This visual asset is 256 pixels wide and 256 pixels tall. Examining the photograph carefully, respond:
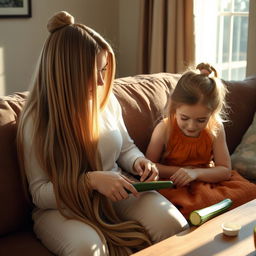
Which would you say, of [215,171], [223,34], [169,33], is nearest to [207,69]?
[215,171]

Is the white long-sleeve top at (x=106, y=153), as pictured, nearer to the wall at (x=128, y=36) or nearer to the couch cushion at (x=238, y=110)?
the couch cushion at (x=238, y=110)

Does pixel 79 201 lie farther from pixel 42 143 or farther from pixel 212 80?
pixel 212 80

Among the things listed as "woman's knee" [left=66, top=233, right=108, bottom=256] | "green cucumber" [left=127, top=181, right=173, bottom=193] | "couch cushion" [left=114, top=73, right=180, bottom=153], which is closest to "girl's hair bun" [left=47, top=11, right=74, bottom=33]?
"couch cushion" [left=114, top=73, right=180, bottom=153]

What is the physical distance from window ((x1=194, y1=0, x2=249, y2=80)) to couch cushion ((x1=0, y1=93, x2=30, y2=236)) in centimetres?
179

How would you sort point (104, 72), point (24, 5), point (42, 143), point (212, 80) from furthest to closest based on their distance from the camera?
point (24, 5) < point (212, 80) < point (104, 72) < point (42, 143)

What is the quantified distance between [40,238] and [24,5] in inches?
78.5

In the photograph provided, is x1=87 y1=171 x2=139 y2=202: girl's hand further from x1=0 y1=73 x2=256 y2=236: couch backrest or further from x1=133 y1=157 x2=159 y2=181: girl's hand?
x1=0 y1=73 x2=256 y2=236: couch backrest

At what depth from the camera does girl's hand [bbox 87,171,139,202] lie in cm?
159

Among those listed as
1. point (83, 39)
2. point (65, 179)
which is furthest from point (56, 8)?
point (65, 179)

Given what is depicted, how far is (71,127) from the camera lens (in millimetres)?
1664

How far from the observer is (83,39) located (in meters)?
1.66

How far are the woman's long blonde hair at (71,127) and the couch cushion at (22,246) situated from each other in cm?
13

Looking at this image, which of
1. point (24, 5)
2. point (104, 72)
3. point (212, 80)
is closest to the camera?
point (104, 72)

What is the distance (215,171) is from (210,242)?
0.62 metres
